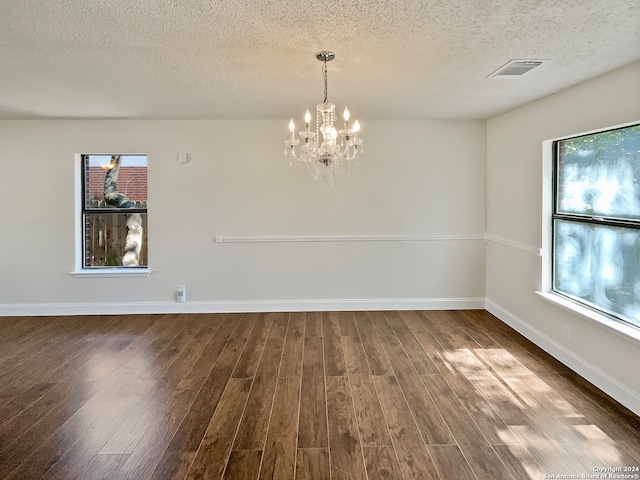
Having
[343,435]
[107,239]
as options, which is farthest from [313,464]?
[107,239]

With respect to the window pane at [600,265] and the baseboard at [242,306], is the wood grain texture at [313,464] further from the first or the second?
the baseboard at [242,306]

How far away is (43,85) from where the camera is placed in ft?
10.6

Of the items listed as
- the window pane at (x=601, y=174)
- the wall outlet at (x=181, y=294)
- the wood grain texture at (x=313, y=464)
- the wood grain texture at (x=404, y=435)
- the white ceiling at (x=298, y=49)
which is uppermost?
the white ceiling at (x=298, y=49)

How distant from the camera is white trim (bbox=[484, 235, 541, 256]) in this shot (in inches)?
148

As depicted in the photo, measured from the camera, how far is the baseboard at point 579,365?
8.46ft

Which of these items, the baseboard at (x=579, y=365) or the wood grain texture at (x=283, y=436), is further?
the baseboard at (x=579, y=365)

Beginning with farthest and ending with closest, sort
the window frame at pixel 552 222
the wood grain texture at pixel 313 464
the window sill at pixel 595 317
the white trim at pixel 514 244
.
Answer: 1. the white trim at pixel 514 244
2. the window frame at pixel 552 222
3. the window sill at pixel 595 317
4. the wood grain texture at pixel 313 464

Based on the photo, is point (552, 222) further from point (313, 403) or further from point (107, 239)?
point (107, 239)

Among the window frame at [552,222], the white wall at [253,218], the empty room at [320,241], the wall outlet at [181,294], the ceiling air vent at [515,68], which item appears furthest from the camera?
the wall outlet at [181,294]

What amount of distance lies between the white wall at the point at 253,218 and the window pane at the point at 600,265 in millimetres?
1416

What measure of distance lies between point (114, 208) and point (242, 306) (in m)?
2.03

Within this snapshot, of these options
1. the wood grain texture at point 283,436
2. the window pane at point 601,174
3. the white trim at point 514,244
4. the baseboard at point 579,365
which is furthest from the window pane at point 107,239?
the window pane at point 601,174

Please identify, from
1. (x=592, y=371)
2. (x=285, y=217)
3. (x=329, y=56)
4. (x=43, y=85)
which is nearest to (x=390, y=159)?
(x=285, y=217)

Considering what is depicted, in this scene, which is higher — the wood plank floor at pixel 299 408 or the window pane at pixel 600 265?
the window pane at pixel 600 265
